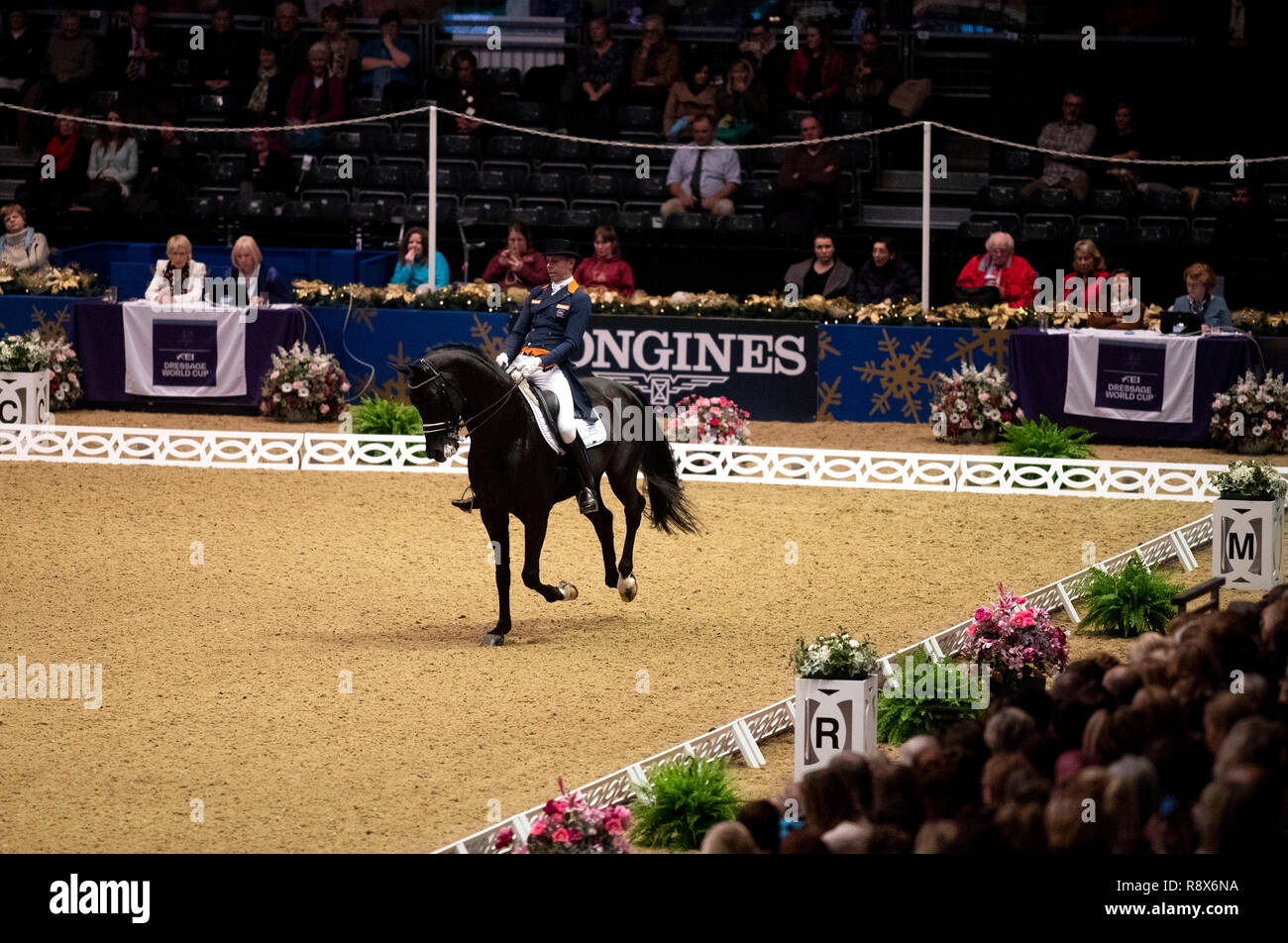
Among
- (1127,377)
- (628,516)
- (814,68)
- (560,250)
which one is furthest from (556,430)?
(814,68)

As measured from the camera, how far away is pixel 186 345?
16438 millimetres

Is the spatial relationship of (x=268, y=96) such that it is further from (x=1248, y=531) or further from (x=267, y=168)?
(x=1248, y=531)

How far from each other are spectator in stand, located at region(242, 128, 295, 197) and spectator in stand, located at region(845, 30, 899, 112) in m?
6.66

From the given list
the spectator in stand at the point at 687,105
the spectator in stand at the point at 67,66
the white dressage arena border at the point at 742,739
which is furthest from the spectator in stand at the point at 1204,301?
the spectator in stand at the point at 67,66

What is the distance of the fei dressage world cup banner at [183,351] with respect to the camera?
53.5 ft

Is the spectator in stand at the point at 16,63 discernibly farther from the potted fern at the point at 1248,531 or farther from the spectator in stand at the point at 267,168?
the potted fern at the point at 1248,531

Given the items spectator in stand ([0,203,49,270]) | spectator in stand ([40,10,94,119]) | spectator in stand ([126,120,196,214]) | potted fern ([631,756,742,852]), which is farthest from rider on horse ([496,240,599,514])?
spectator in stand ([40,10,94,119])

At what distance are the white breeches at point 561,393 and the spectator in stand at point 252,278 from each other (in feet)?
22.7

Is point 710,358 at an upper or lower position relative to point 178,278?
lower

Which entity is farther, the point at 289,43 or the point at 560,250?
the point at 289,43

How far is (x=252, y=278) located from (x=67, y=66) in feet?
22.1

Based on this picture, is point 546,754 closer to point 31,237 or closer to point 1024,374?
point 1024,374
